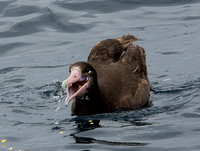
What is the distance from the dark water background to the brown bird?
260 mm

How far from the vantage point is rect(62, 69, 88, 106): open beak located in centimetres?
916

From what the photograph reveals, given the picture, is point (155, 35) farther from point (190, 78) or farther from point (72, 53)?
point (190, 78)

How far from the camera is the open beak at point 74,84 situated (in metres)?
9.16

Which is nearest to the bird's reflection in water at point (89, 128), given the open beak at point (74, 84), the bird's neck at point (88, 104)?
the bird's neck at point (88, 104)

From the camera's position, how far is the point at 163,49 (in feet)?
48.0

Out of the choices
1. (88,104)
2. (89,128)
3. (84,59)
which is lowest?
(89,128)

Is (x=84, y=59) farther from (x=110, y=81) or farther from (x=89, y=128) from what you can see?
(x=89, y=128)

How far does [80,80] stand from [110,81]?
0.89 metres

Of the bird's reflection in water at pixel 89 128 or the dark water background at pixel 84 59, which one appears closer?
the bird's reflection in water at pixel 89 128

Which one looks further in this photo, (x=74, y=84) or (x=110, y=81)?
(x=110, y=81)

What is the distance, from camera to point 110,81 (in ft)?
34.3

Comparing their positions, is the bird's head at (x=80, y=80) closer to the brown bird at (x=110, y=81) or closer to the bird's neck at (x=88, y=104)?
the brown bird at (x=110, y=81)

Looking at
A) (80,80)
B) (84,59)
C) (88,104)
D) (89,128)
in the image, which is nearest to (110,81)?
(88,104)

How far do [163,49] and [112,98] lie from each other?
4712 mm
